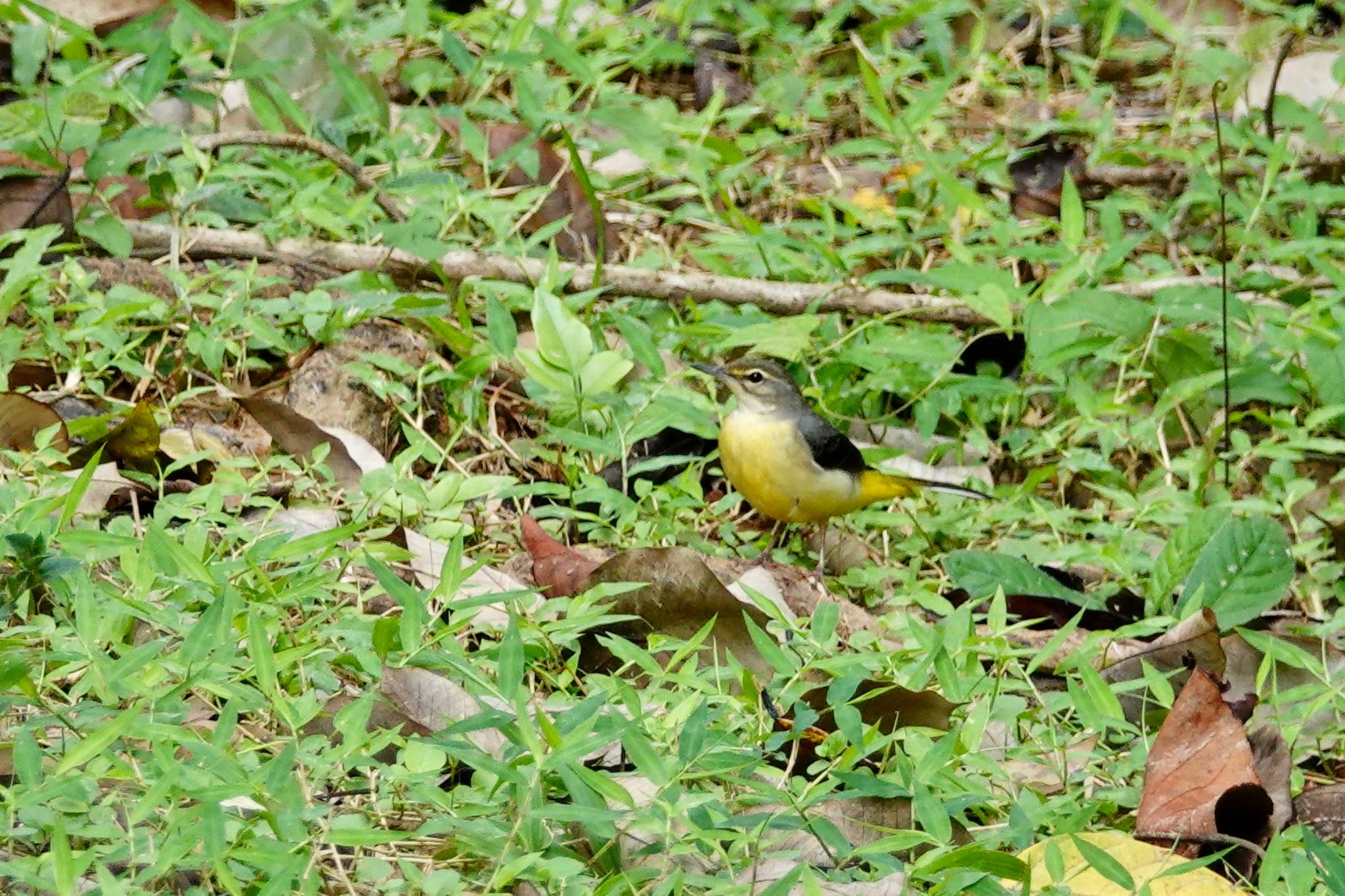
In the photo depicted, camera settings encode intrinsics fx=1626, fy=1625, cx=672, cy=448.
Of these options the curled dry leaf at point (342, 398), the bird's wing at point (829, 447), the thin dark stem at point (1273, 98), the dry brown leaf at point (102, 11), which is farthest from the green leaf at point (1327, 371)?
the dry brown leaf at point (102, 11)

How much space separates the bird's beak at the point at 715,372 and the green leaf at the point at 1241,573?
1.58 meters

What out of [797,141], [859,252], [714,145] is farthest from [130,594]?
[797,141]

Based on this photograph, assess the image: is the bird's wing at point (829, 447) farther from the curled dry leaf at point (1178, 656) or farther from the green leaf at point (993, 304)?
the curled dry leaf at point (1178, 656)

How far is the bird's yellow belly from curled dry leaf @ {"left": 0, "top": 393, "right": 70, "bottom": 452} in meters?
1.91

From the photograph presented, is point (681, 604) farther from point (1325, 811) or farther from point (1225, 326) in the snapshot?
point (1225, 326)

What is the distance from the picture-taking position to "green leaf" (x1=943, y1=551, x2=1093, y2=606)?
4410 millimetres

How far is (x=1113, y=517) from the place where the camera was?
5.21 m

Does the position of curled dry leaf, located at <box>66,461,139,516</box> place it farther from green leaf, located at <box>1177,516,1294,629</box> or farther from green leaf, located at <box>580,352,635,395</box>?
green leaf, located at <box>1177,516,1294,629</box>

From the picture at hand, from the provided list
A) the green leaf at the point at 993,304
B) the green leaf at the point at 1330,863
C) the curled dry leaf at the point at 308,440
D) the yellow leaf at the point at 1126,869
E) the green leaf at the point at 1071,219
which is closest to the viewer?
the green leaf at the point at 1330,863

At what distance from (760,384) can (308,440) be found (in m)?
1.46

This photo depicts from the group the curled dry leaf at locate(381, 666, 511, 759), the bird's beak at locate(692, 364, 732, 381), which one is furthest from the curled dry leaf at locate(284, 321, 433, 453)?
the curled dry leaf at locate(381, 666, 511, 759)

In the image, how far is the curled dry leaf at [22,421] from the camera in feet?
13.7

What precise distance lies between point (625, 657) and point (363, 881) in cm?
84

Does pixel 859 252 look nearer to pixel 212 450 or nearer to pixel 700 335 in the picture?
pixel 700 335
